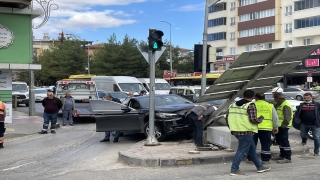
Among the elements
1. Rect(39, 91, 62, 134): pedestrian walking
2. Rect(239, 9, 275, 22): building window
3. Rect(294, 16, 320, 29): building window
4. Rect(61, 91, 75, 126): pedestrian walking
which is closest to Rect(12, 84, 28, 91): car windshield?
Rect(61, 91, 75, 126): pedestrian walking

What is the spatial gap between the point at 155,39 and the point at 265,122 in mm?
3860

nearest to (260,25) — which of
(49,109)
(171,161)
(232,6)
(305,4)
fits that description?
(232,6)

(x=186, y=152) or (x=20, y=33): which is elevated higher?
(x=20, y=33)

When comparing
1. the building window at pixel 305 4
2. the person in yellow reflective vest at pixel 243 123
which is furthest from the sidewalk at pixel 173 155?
the building window at pixel 305 4

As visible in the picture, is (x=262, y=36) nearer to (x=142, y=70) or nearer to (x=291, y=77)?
(x=291, y=77)

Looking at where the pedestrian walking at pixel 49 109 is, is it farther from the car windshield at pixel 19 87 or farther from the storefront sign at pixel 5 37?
the car windshield at pixel 19 87

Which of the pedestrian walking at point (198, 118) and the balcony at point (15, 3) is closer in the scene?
the pedestrian walking at point (198, 118)

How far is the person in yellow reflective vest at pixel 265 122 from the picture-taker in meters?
7.80

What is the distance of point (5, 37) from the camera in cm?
1697

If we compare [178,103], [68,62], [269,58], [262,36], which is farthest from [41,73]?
[269,58]

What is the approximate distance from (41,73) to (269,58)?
68.3 metres

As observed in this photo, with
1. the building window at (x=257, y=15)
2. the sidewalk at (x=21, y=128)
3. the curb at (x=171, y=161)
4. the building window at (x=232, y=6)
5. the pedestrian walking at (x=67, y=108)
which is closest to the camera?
the curb at (x=171, y=161)

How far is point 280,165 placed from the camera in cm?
845

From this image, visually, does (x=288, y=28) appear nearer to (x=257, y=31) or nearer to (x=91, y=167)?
(x=257, y=31)
